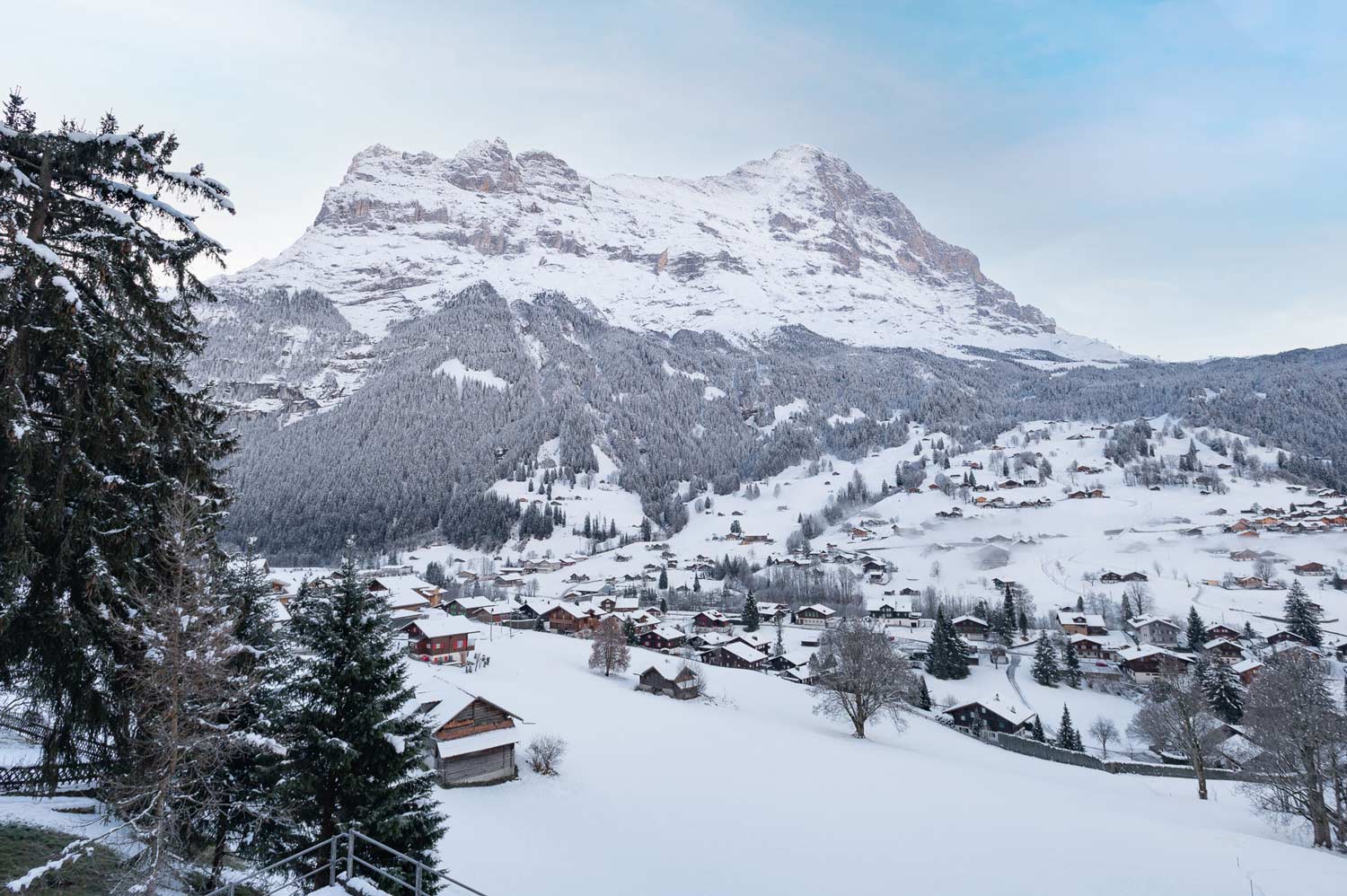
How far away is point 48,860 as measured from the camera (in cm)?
957

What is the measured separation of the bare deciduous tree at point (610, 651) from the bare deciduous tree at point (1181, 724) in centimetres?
3649

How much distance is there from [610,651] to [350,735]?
40.6m

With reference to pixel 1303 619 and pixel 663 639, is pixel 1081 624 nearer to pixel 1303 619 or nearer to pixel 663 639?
Answer: pixel 1303 619

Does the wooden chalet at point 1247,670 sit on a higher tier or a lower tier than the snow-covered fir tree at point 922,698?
higher

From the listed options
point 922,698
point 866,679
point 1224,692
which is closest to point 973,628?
point 922,698

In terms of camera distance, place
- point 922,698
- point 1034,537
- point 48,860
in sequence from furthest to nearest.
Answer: point 1034,537
point 922,698
point 48,860

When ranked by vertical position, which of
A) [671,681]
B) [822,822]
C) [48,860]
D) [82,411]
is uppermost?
[82,411]

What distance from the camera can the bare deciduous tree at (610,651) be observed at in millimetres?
51750

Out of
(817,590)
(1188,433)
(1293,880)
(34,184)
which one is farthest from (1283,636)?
(1188,433)

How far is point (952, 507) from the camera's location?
438ft

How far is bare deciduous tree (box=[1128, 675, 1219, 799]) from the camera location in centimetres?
3381

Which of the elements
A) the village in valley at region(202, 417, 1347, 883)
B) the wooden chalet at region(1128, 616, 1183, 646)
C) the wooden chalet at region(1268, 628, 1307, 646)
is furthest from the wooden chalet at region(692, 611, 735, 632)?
the wooden chalet at region(1268, 628, 1307, 646)

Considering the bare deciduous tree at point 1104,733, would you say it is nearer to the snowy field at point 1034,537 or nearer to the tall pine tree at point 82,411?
the snowy field at point 1034,537

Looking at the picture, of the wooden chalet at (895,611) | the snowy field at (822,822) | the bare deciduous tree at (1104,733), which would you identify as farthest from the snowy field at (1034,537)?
the snowy field at (822,822)
